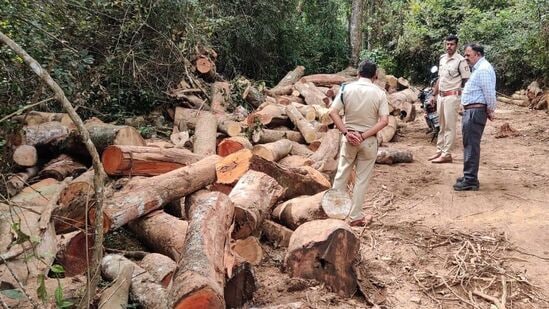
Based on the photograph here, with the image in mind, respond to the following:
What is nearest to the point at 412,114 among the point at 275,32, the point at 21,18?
the point at 275,32

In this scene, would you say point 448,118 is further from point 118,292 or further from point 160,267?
point 118,292

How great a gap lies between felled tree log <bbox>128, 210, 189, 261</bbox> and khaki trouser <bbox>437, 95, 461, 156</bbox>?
5195 mm

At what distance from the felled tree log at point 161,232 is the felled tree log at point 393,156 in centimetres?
456

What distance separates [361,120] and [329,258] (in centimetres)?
185

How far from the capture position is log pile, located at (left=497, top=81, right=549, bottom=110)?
12094mm

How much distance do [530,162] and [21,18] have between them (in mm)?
7737

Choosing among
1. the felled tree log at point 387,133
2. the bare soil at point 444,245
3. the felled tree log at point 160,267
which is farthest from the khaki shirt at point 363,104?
the felled tree log at point 387,133

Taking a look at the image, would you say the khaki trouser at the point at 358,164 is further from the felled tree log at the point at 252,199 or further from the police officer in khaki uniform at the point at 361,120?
the felled tree log at the point at 252,199

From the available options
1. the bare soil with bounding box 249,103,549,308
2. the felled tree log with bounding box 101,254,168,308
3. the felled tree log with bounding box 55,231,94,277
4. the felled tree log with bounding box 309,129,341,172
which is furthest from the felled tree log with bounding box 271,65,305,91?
the felled tree log with bounding box 101,254,168,308

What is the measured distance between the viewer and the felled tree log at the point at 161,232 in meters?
3.96

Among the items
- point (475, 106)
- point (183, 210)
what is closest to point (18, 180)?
point (183, 210)

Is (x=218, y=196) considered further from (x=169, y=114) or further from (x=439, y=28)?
(x=439, y=28)

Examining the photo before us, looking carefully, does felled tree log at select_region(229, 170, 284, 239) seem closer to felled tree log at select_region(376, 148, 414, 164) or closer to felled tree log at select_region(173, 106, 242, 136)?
felled tree log at select_region(173, 106, 242, 136)

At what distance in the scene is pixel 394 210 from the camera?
586 centimetres
